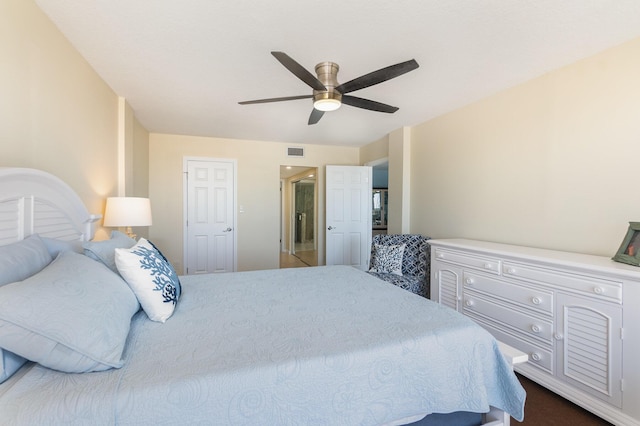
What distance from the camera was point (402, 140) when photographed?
403 centimetres

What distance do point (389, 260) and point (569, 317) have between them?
1665 mm

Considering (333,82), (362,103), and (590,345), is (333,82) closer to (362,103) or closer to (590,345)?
(362,103)

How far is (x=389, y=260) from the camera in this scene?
3314 millimetres

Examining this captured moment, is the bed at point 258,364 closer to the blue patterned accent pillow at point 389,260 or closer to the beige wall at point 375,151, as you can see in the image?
the blue patterned accent pillow at point 389,260

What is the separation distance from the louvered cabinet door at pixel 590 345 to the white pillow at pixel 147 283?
7.61 feet

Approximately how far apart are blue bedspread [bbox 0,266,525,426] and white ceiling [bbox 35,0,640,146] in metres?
1.65

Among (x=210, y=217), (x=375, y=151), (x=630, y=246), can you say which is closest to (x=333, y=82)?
(x=630, y=246)

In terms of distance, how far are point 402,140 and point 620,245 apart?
2.58 metres

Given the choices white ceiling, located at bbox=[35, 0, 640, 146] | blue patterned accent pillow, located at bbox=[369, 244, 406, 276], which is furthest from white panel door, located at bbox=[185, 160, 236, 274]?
blue patterned accent pillow, located at bbox=[369, 244, 406, 276]

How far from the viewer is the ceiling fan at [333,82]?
5.87ft

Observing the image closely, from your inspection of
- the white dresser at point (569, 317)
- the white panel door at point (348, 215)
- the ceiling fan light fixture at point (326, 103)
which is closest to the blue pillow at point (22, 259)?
the ceiling fan light fixture at point (326, 103)

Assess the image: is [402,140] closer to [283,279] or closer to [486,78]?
[486,78]

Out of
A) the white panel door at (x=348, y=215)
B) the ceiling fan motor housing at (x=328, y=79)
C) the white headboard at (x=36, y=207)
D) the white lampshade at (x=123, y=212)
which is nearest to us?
the white headboard at (x=36, y=207)

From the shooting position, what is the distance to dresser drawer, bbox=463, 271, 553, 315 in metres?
1.98
